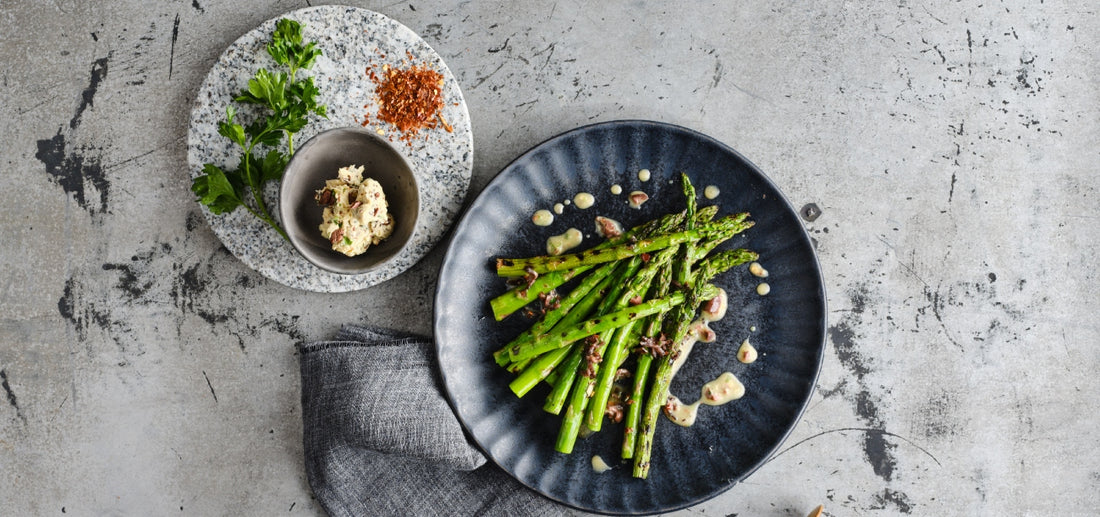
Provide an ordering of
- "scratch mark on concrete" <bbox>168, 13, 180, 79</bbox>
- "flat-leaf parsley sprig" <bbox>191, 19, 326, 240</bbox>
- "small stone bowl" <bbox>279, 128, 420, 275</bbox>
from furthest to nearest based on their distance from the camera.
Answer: "scratch mark on concrete" <bbox>168, 13, 180, 79</bbox> → "flat-leaf parsley sprig" <bbox>191, 19, 326, 240</bbox> → "small stone bowl" <bbox>279, 128, 420, 275</bbox>

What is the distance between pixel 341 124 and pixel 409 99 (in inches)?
11.1

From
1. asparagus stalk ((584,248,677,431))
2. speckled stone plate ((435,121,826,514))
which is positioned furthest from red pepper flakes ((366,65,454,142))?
asparagus stalk ((584,248,677,431))

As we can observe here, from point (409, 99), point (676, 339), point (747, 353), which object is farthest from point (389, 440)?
point (747, 353)

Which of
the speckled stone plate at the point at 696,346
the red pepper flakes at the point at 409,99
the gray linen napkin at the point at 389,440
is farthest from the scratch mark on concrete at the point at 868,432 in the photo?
the red pepper flakes at the point at 409,99

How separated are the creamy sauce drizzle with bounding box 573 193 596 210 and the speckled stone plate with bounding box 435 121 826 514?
24mm

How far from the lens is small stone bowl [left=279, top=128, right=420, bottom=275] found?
2.32m

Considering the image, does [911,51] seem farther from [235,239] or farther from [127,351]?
[127,351]

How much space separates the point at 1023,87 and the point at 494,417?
2568 millimetres

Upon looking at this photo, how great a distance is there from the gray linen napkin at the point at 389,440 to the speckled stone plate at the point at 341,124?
0.29 meters

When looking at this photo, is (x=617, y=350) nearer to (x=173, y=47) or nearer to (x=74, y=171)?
(x=173, y=47)

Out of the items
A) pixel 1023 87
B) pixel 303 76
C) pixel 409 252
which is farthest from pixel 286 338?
pixel 1023 87

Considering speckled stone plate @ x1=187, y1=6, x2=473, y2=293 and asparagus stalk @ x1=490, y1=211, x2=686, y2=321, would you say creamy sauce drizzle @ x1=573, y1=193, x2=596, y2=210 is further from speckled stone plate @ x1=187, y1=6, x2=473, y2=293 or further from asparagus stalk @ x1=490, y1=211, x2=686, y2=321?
speckled stone plate @ x1=187, y1=6, x2=473, y2=293

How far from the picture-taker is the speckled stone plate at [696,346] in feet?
8.39

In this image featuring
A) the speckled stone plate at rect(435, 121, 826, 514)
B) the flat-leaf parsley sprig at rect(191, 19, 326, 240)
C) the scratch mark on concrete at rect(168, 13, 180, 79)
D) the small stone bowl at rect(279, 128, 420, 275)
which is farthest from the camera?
the scratch mark on concrete at rect(168, 13, 180, 79)
